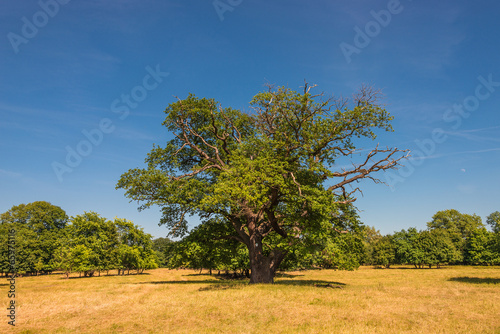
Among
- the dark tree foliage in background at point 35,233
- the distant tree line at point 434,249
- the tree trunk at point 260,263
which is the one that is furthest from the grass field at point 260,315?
the distant tree line at point 434,249

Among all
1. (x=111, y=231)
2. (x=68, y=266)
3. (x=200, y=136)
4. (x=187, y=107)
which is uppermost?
(x=187, y=107)

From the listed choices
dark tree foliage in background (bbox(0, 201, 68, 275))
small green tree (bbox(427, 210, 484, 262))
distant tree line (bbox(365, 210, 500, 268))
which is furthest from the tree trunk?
small green tree (bbox(427, 210, 484, 262))

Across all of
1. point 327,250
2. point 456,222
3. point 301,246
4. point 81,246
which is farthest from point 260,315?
point 456,222

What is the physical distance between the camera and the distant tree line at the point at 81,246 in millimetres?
56406

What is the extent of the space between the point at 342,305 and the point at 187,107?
70.6 feet

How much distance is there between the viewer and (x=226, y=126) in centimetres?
3073

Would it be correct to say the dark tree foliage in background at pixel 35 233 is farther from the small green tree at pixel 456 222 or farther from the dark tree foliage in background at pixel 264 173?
the small green tree at pixel 456 222

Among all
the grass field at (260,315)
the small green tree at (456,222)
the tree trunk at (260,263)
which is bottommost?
the grass field at (260,315)

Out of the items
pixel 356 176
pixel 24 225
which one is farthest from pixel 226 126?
A: pixel 24 225

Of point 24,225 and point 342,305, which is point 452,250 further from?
point 24,225

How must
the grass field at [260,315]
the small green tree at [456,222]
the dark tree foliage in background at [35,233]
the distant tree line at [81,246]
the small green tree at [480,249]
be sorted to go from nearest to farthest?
the grass field at [260,315]
the distant tree line at [81,246]
the dark tree foliage in background at [35,233]
the small green tree at [480,249]
the small green tree at [456,222]

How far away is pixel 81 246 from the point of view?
5597cm

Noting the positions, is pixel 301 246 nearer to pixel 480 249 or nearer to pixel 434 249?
pixel 434 249

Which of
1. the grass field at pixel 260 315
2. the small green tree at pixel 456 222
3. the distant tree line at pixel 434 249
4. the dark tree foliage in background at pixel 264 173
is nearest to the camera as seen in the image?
the grass field at pixel 260 315
